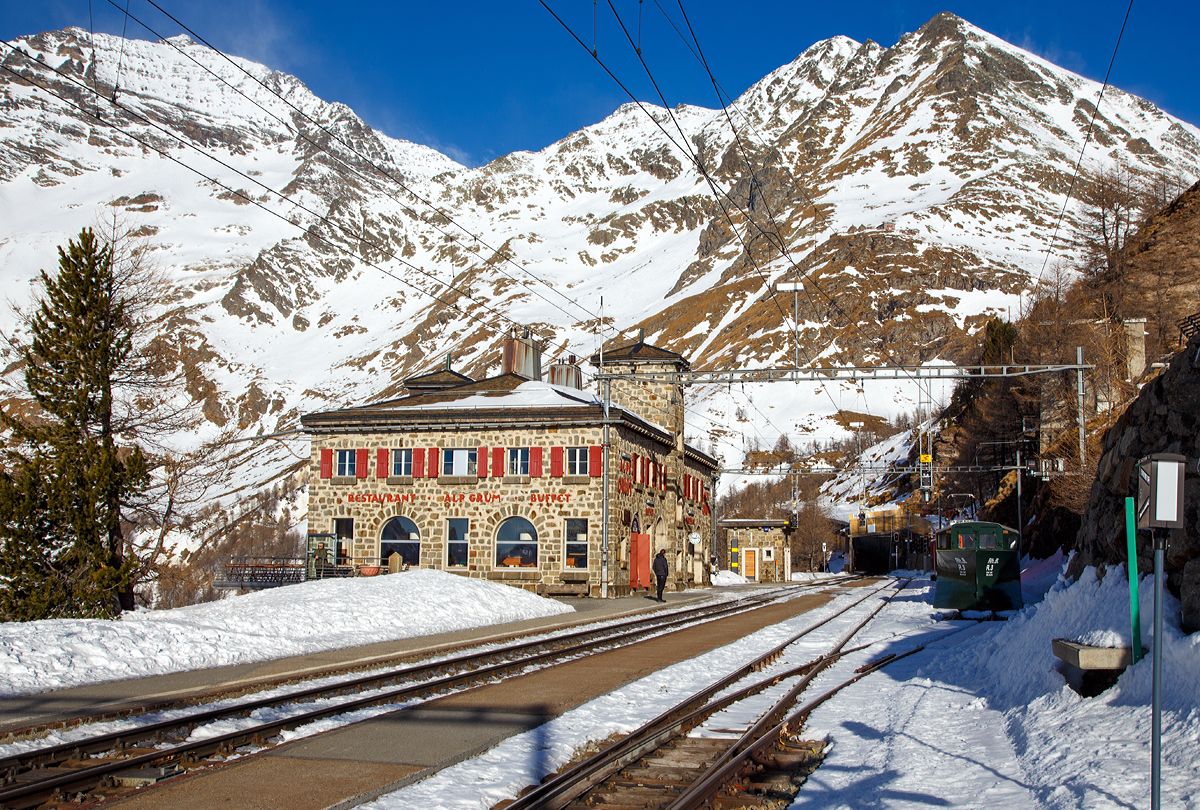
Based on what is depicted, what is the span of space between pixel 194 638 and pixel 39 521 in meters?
5.46

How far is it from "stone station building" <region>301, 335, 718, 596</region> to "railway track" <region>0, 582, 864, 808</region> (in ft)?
62.9

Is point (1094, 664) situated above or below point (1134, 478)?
below

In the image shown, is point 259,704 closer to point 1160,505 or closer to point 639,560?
point 1160,505

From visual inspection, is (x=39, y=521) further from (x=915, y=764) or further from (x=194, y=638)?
(x=915, y=764)

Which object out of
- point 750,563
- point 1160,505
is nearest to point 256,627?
point 1160,505

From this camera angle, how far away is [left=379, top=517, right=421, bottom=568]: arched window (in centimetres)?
3784

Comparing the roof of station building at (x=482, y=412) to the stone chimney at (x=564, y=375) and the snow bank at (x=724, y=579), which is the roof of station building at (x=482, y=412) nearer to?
the stone chimney at (x=564, y=375)

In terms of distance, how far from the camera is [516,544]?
36906mm

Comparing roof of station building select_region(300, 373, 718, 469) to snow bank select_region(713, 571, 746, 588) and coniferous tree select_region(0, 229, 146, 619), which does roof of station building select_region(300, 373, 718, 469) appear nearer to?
coniferous tree select_region(0, 229, 146, 619)

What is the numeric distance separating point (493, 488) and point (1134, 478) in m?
27.5

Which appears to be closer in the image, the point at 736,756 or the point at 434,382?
the point at 736,756

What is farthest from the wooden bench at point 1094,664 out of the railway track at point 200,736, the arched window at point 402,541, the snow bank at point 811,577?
the snow bank at point 811,577

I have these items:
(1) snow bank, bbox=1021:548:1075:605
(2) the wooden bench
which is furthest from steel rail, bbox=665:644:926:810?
(1) snow bank, bbox=1021:548:1075:605

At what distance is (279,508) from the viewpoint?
194750 mm
